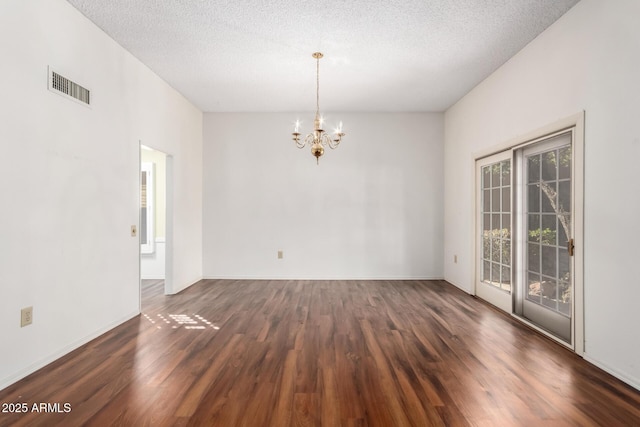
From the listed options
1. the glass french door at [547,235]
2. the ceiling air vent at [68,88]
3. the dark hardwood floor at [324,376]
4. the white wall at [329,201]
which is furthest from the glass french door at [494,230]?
the ceiling air vent at [68,88]

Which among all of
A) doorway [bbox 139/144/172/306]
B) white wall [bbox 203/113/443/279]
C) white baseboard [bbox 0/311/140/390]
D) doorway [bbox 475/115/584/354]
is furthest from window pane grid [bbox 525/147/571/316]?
doorway [bbox 139/144/172/306]

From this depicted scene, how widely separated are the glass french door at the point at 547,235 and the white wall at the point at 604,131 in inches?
11.6

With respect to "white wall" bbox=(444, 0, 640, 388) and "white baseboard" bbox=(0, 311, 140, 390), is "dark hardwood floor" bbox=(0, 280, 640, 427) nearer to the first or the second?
"white baseboard" bbox=(0, 311, 140, 390)

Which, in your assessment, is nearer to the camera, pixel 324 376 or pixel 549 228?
pixel 324 376

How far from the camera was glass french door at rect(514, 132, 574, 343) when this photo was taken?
2984 mm

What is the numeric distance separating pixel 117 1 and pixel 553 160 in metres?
4.15

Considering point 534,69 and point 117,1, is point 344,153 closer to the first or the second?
point 534,69

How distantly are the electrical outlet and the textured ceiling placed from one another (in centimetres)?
251

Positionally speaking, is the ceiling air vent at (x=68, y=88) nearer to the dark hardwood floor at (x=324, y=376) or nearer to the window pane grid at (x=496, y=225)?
the dark hardwood floor at (x=324, y=376)

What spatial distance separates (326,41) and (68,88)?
2.37 m

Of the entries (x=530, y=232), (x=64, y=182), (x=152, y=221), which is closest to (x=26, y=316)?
(x=64, y=182)

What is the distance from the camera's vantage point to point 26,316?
7.81 ft

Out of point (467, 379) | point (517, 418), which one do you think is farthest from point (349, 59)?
point (517, 418)

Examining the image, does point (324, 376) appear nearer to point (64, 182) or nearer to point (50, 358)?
point (50, 358)
